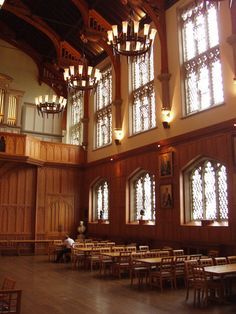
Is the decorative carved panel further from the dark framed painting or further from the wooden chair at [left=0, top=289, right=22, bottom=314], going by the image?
the wooden chair at [left=0, top=289, right=22, bottom=314]

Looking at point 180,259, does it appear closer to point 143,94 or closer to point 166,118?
point 166,118

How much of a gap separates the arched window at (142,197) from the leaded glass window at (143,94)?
2.04 m

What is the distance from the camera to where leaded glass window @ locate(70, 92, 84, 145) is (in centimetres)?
2138

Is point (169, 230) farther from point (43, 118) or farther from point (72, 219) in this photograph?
point (43, 118)

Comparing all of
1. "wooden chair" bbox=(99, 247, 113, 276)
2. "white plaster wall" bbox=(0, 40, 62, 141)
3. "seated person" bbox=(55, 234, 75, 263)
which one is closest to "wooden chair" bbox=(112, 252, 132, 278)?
"wooden chair" bbox=(99, 247, 113, 276)

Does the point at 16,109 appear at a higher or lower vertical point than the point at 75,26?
lower

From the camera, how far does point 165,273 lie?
358 inches

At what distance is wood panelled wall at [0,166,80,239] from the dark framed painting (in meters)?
7.26

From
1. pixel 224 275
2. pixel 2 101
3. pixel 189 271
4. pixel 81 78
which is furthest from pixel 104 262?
pixel 2 101

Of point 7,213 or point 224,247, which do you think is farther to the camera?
point 7,213

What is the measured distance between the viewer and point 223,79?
Result: 458 inches

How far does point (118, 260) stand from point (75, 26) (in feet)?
40.5

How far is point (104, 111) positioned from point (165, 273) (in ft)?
36.7

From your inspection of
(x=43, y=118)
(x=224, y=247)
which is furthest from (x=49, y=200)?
(x=224, y=247)
